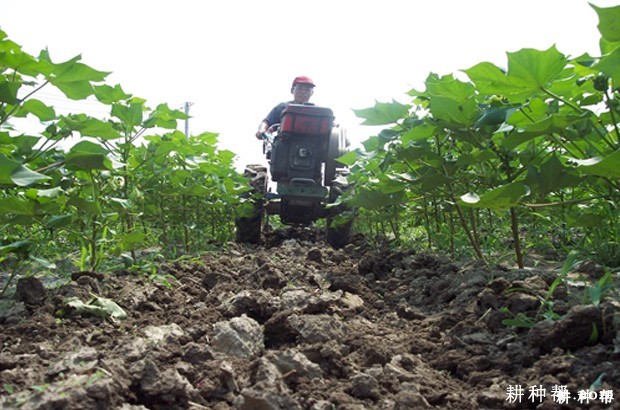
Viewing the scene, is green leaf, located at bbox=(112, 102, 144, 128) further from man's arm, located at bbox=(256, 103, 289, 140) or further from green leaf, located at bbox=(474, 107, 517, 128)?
man's arm, located at bbox=(256, 103, 289, 140)

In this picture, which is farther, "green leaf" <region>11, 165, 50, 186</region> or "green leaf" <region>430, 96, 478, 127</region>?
"green leaf" <region>430, 96, 478, 127</region>

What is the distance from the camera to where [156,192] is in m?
4.20

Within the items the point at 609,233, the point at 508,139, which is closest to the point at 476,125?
the point at 508,139

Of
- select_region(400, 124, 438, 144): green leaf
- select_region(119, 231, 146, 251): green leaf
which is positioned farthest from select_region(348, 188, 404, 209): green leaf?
select_region(119, 231, 146, 251): green leaf

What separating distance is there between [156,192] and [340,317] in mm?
2198

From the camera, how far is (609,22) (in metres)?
1.62

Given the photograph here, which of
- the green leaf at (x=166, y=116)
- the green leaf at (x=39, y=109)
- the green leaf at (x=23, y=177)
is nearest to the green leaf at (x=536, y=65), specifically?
the green leaf at (x=23, y=177)

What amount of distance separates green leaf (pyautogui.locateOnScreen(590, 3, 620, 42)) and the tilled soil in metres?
0.81

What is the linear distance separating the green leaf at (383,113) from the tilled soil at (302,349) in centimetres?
91

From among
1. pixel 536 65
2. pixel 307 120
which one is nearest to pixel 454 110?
pixel 536 65

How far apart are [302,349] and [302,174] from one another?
4904 mm

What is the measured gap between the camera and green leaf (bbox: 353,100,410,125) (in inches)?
117

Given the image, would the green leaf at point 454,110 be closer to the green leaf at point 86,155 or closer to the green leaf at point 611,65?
the green leaf at point 611,65

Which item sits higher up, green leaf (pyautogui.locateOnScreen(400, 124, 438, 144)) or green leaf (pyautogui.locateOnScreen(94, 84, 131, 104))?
green leaf (pyautogui.locateOnScreen(94, 84, 131, 104))
